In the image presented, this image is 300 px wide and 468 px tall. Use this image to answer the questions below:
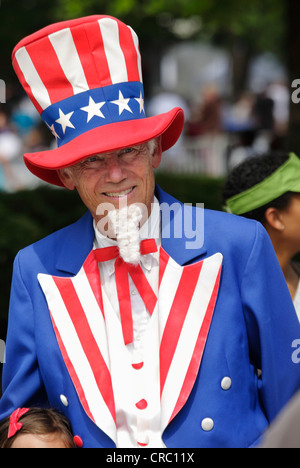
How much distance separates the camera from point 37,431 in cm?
268

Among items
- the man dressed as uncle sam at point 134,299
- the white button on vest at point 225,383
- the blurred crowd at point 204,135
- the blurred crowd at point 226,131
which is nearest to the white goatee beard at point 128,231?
the man dressed as uncle sam at point 134,299

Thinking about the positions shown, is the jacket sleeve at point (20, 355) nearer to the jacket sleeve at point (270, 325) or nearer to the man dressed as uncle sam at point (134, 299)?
the man dressed as uncle sam at point (134, 299)

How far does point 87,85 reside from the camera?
8.87 ft

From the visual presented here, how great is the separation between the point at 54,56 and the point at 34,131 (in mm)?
12941

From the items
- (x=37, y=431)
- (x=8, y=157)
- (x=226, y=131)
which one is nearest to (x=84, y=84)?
(x=37, y=431)

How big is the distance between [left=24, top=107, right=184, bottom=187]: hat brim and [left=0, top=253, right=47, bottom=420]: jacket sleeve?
46 cm

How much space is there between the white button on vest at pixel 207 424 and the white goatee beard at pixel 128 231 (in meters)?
0.63

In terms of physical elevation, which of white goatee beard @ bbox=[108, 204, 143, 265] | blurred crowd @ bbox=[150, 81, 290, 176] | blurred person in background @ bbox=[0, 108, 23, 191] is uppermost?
white goatee beard @ bbox=[108, 204, 143, 265]

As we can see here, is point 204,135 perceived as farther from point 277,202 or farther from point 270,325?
point 270,325

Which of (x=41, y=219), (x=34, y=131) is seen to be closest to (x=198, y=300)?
(x=41, y=219)

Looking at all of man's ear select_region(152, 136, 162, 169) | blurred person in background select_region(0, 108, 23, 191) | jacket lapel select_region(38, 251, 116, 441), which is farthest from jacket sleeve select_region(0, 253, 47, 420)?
blurred person in background select_region(0, 108, 23, 191)

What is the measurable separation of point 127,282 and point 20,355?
540 mm

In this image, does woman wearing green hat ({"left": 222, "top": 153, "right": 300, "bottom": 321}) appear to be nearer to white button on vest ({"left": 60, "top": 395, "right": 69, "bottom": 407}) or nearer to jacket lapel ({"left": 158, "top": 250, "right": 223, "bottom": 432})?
jacket lapel ({"left": 158, "top": 250, "right": 223, "bottom": 432})

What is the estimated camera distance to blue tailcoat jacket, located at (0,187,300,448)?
262cm
